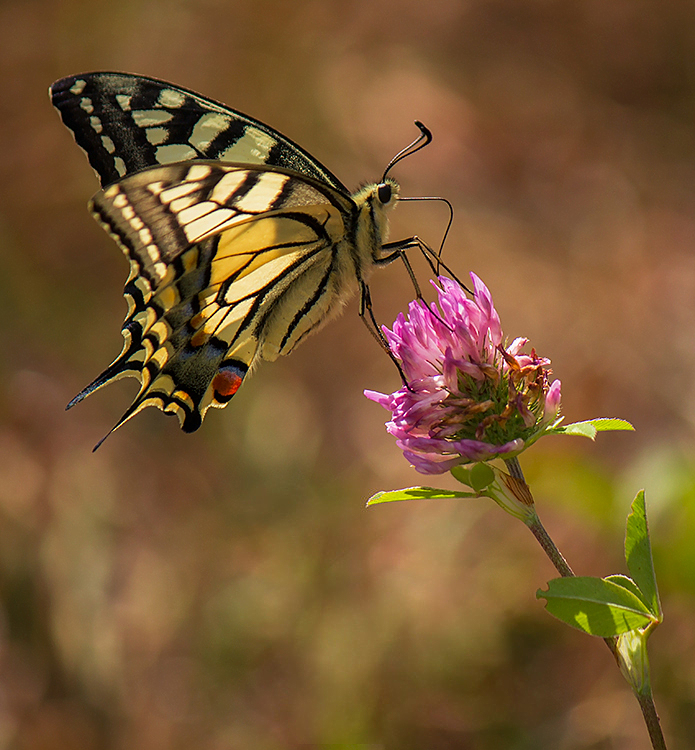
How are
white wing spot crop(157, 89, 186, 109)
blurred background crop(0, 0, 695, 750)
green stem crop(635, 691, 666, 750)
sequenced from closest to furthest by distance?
green stem crop(635, 691, 666, 750)
white wing spot crop(157, 89, 186, 109)
blurred background crop(0, 0, 695, 750)

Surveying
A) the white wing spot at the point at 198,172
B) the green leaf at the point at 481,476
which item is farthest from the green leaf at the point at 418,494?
the white wing spot at the point at 198,172

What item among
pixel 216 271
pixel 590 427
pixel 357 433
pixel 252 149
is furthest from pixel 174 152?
pixel 357 433

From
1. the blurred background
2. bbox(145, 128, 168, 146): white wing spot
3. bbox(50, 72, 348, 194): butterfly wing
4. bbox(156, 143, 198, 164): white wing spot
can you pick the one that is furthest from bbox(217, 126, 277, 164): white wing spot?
the blurred background

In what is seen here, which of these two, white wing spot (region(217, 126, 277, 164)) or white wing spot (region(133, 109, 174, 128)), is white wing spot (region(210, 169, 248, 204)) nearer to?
white wing spot (region(217, 126, 277, 164))

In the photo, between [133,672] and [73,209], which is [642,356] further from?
[73,209]

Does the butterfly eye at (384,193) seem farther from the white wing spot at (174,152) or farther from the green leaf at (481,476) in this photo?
the green leaf at (481,476)

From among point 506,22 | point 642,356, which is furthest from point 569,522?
point 506,22

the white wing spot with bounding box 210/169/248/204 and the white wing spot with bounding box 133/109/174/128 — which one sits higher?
the white wing spot with bounding box 133/109/174/128
